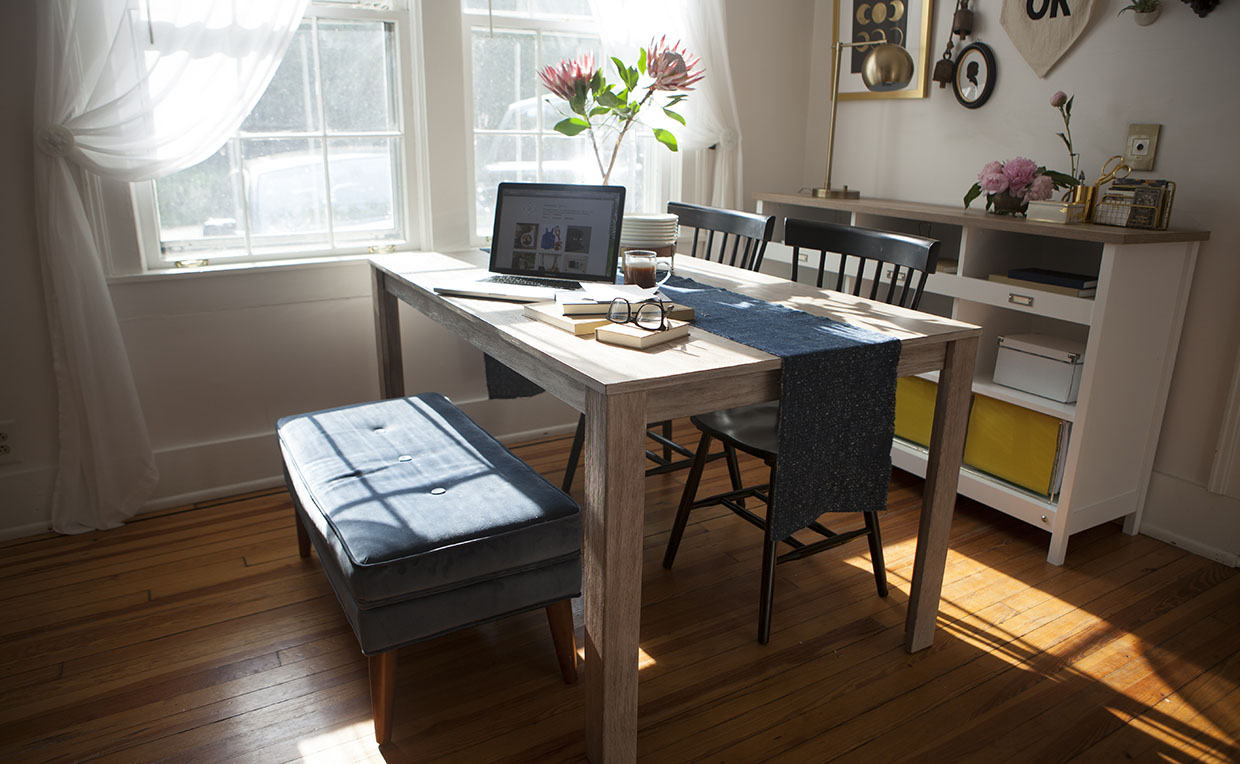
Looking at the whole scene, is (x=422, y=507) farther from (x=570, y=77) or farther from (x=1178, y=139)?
(x=1178, y=139)

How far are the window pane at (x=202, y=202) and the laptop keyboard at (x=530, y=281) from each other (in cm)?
103

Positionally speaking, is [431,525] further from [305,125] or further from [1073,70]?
[1073,70]

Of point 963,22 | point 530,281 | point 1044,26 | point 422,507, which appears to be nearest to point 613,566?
point 422,507

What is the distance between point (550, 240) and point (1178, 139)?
6.23 feet

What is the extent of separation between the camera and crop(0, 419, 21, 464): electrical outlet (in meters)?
2.56

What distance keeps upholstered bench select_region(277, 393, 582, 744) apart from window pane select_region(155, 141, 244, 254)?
1.13 m

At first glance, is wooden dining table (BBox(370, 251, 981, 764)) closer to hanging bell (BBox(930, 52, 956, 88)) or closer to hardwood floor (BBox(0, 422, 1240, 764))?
hardwood floor (BBox(0, 422, 1240, 764))

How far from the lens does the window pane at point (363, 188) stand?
2.96 m

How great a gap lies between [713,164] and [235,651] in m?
2.64

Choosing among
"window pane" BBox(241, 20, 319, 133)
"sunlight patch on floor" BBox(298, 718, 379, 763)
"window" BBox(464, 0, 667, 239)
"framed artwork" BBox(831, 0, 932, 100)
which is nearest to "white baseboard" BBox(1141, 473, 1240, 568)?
"framed artwork" BBox(831, 0, 932, 100)

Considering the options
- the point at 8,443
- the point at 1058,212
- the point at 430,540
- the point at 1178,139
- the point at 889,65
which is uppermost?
the point at 889,65

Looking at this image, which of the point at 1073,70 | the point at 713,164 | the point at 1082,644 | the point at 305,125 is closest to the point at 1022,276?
the point at 1073,70

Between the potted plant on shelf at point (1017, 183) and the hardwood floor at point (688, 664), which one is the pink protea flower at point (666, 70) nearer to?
the potted plant on shelf at point (1017, 183)

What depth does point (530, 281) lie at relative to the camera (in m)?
2.36
